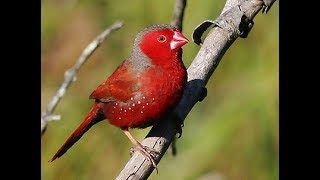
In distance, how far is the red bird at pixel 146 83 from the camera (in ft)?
5.16

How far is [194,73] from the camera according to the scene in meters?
1.62

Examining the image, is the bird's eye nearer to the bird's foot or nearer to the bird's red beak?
the bird's red beak

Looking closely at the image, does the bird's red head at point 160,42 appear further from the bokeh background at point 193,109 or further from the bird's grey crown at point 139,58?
the bokeh background at point 193,109

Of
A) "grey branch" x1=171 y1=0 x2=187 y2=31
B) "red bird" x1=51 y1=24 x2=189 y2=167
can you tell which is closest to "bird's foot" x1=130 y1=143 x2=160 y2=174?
"red bird" x1=51 y1=24 x2=189 y2=167

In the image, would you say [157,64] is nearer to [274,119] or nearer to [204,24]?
[204,24]

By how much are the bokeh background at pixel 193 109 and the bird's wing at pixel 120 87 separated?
28 centimetres

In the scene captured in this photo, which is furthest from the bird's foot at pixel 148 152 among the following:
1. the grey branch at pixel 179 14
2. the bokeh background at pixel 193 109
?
the bokeh background at pixel 193 109

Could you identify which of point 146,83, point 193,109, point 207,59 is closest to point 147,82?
point 146,83

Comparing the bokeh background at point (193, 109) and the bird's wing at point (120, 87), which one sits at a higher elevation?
the bird's wing at point (120, 87)

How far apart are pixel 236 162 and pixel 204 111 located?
136mm

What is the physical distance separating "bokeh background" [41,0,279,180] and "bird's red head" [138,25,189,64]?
319 millimetres

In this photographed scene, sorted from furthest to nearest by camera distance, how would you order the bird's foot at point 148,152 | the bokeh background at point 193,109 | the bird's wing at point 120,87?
the bokeh background at point 193,109, the bird's wing at point 120,87, the bird's foot at point 148,152
